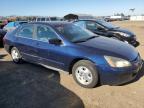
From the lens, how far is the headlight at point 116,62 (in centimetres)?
471

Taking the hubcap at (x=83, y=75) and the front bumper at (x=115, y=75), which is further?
the hubcap at (x=83, y=75)

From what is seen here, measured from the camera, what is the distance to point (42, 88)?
5.13 metres

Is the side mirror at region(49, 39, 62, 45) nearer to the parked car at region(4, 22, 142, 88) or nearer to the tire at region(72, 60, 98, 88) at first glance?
the parked car at region(4, 22, 142, 88)

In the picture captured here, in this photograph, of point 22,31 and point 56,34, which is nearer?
point 56,34


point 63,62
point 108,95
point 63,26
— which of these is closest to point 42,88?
point 63,62

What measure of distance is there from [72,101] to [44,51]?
200 centimetres

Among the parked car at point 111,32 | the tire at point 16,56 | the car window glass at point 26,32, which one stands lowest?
the tire at point 16,56

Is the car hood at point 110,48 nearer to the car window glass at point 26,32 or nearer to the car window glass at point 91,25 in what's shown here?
the car window glass at point 26,32

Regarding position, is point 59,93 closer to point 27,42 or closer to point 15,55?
point 27,42

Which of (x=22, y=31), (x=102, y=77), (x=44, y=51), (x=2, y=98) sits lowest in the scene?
(x=2, y=98)

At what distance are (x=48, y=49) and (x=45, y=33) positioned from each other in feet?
1.82

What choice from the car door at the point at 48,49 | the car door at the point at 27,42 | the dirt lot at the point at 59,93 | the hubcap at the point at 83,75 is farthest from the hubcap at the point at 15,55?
the hubcap at the point at 83,75

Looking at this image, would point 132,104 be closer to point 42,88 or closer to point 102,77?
point 102,77

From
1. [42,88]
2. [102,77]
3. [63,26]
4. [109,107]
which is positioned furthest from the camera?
[63,26]
